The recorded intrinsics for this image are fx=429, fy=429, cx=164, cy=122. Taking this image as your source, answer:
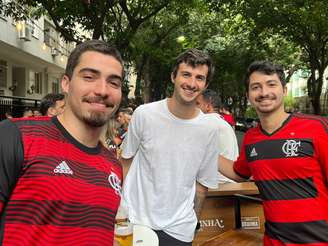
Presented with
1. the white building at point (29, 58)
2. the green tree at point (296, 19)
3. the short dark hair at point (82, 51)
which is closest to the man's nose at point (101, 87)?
the short dark hair at point (82, 51)

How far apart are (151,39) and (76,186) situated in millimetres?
23083

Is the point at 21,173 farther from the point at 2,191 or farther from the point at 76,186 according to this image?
the point at 76,186

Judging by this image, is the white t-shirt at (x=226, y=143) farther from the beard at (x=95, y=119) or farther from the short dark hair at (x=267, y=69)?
the beard at (x=95, y=119)

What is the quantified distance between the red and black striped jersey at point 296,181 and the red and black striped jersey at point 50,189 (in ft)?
4.18

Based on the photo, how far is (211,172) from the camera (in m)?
3.24

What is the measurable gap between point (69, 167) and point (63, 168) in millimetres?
37

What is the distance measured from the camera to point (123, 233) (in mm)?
2104

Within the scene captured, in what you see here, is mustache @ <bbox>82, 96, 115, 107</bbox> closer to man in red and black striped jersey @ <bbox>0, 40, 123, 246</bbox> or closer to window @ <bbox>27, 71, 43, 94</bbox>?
man in red and black striped jersey @ <bbox>0, 40, 123, 246</bbox>

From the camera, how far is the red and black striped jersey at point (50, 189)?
4.90 ft

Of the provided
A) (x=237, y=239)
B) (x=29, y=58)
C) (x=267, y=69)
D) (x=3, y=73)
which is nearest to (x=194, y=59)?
(x=267, y=69)

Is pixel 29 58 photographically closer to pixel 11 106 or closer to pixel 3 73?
pixel 3 73

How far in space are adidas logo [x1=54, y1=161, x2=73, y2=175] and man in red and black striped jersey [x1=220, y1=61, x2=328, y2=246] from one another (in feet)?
4.97

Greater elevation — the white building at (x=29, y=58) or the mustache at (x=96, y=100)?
the white building at (x=29, y=58)

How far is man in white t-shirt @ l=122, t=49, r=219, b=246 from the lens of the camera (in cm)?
297
